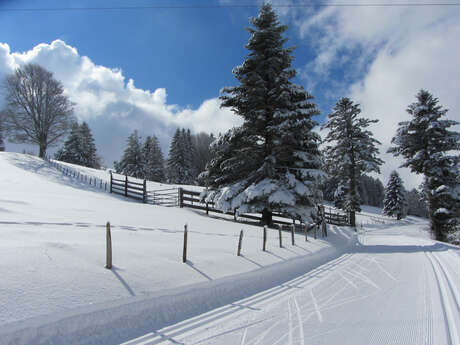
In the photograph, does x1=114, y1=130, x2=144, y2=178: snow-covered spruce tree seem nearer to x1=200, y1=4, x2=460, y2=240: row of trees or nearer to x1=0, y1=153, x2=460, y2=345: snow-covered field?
x1=200, y1=4, x2=460, y2=240: row of trees

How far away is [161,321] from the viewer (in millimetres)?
3383

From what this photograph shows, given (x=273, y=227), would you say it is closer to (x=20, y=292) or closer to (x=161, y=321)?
(x=161, y=321)

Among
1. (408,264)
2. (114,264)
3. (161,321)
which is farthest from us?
(408,264)

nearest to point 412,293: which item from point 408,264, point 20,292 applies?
point 408,264

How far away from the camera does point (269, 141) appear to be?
13.3m

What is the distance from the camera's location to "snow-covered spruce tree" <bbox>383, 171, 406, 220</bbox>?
4666 cm

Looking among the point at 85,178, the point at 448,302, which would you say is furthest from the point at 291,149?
the point at 85,178

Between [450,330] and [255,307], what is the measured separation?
265 cm

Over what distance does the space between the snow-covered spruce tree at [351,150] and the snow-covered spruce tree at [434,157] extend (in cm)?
512

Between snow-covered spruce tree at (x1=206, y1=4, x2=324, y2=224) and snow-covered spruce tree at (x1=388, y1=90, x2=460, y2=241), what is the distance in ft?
28.5

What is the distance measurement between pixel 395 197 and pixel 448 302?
53011 millimetres

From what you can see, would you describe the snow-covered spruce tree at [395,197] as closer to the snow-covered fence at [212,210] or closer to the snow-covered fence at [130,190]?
the snow-covered fence at [212,210]

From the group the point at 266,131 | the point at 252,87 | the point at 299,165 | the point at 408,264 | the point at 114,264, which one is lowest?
the point at 408,264

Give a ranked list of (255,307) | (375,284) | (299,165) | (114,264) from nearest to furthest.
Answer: (255,307) → (114,264) → (375,284) → (299,165)
